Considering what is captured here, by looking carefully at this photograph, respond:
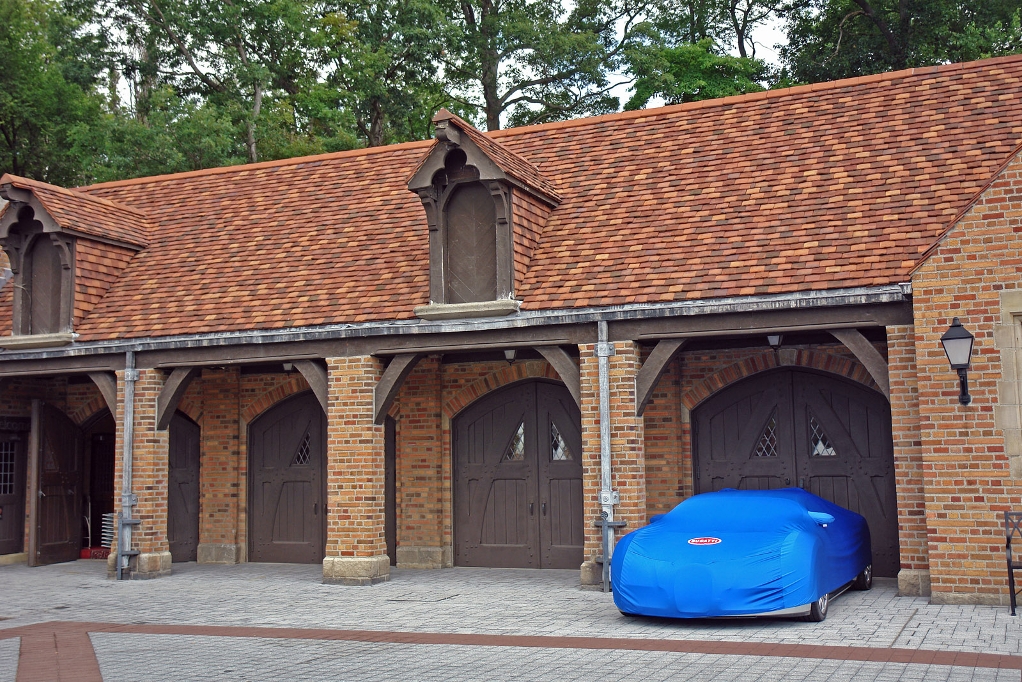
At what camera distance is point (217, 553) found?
15211 mm

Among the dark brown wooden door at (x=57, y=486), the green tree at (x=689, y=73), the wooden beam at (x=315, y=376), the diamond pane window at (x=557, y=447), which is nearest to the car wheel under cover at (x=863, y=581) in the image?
the diamond pane window at (x=557, y=447)

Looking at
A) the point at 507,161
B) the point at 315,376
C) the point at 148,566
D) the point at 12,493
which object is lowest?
the point at 148,566

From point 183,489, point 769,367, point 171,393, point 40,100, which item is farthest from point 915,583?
point 40,100

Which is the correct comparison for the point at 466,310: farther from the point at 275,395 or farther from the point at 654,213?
the point at 275,395

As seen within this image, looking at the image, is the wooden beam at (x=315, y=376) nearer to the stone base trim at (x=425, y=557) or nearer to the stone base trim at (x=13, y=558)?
the stone base trim at (x=425, y=557)

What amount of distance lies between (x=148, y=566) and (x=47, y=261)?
4737 mm

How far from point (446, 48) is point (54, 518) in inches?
724

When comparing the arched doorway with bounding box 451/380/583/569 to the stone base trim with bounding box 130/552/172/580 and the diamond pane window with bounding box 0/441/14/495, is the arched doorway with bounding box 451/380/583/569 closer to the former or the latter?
the stone base trim with bounding box 130/552/172/580

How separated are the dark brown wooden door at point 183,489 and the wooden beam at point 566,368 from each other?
637cm

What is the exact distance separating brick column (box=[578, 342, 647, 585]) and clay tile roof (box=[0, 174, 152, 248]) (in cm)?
797

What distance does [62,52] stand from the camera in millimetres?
30266

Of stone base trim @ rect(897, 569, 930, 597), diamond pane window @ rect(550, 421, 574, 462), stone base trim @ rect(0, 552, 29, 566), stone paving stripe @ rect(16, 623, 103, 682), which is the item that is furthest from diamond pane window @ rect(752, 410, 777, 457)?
stone base trim @ rect(0, 552, 29, 566)

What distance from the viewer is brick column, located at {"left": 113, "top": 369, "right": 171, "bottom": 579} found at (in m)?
13.8

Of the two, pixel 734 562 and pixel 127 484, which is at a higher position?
pixel 127 484
